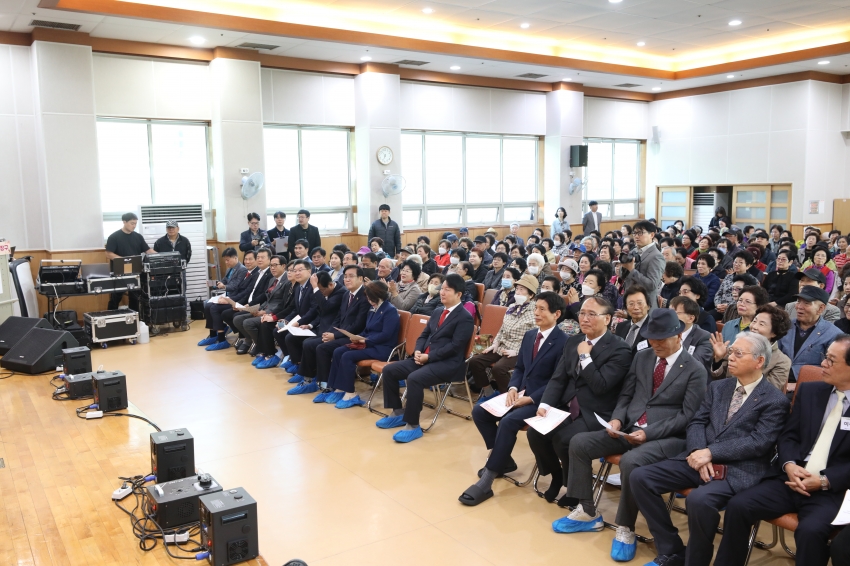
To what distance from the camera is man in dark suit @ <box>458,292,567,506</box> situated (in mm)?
4508

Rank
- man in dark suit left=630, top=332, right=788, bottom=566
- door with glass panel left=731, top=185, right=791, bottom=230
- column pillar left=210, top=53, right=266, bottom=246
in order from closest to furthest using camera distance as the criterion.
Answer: man in dark suit left=630, top=332, right=788, bottom=566 → column pillar left=210, top=53, right=266, bottom=246 → door with glass panel left=731, top=185, right=791, bottom=230

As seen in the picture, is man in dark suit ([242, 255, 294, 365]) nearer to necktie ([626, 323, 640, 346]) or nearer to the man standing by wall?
the man standing by wall

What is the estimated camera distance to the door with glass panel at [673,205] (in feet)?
56.8

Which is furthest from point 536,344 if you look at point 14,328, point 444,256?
point 14,328

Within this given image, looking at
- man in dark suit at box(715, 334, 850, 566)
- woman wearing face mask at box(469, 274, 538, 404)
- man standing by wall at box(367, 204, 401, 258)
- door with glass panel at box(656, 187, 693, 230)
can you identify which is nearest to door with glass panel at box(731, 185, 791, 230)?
door with glass panel at box(656, 187, 693, 230)

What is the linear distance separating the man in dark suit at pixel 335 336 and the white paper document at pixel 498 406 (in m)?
2.43

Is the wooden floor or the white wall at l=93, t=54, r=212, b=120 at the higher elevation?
the white wall at l=93, t=54, r=212, b=120

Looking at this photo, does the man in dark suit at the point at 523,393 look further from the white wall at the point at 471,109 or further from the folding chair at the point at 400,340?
the white wall at the point at 471,109

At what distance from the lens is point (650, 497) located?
3543mm

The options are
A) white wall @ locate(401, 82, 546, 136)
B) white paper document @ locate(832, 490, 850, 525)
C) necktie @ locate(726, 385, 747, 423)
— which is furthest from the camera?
white wall @ locate(401, 82, 546, 136)

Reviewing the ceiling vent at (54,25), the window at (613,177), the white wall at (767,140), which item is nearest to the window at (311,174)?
the ceiling vent at (54,25)

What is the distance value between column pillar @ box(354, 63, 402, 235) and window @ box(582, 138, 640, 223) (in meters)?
5.58

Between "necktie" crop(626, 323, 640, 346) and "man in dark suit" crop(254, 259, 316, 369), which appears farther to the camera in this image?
"man in dark suit" crop(254, 259, 316, 369)

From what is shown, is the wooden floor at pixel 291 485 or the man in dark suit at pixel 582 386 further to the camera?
the man in dark suit at pixel 582 386
